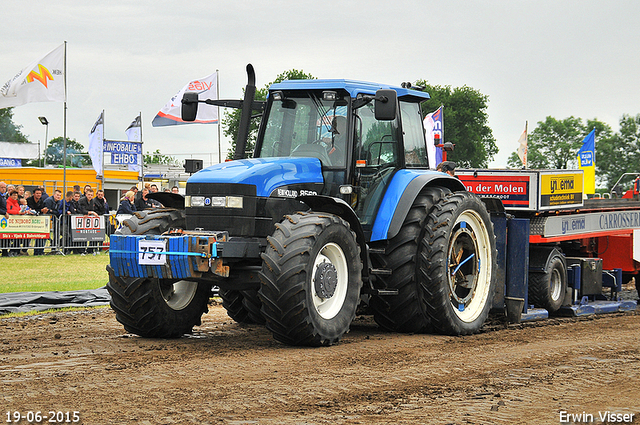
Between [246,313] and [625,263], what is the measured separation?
6.94 m

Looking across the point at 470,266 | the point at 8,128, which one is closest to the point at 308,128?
the point at 470,266

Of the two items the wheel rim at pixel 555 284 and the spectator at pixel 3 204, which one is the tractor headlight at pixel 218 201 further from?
the spectator at pixel 3 204

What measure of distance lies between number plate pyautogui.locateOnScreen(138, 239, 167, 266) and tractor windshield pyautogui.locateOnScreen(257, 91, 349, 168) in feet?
6.12

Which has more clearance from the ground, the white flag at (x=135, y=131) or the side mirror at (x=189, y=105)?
the white flag at (x=135, y=131)

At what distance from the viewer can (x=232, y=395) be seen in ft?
17.0

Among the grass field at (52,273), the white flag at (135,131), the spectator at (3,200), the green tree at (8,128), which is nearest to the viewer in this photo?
the grass field at (52,273)

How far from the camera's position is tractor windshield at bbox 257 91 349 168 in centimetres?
A: 807

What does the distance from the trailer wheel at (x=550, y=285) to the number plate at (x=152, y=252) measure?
225 inches

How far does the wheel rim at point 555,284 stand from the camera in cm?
1098

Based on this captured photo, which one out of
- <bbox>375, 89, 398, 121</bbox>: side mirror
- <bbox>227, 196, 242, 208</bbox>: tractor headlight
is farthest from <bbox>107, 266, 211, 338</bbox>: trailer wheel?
<bbox>375, 89, 398, 121</bbox>: side mirror

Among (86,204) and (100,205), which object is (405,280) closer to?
(86,204)

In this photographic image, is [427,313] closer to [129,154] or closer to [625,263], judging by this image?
[625,263]

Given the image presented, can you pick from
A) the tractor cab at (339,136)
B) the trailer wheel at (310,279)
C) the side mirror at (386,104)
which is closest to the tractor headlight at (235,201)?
the trailer wheel at (310,279)

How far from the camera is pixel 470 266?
9.07 meters
